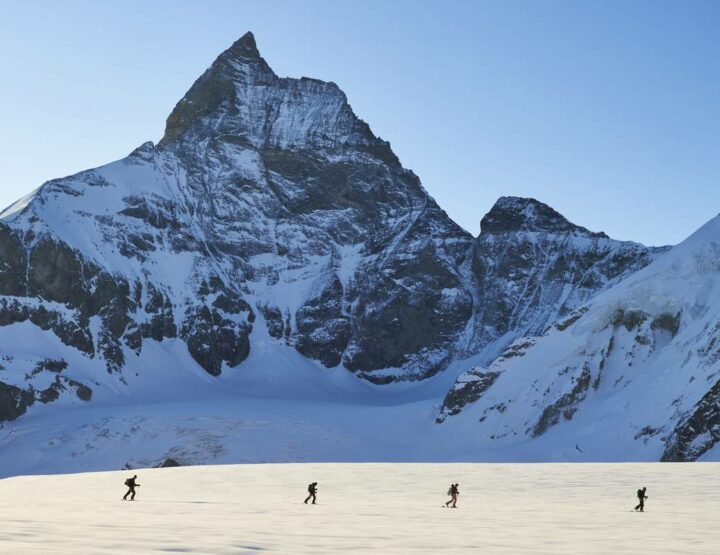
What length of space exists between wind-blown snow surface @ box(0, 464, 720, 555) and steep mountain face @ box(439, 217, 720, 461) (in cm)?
4642

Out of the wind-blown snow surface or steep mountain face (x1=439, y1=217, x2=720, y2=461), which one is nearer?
the wind-blown snow surface

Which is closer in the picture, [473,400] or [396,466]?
[396,466]

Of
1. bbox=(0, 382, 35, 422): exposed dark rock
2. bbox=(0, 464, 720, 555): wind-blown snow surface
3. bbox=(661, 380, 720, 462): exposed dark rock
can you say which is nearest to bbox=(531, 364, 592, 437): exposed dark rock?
bbox=(661, 380, 720, 462): exposed dark rock

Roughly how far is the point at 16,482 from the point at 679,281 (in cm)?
8773

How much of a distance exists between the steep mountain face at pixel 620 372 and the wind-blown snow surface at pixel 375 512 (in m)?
46.4

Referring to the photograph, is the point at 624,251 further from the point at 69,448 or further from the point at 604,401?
the point at 69,448

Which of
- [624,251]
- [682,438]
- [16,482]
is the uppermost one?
[624,251]

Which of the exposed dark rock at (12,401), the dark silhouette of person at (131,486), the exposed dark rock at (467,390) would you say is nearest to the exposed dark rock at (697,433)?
the exposed dark rock at (467,390)

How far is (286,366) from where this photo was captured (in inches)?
7633

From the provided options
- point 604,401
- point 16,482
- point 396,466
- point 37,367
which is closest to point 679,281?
point 604,401

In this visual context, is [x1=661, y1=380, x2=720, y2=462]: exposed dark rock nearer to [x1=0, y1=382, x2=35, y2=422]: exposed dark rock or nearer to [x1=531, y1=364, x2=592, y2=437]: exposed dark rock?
[x1=531, y1=364, x2=592, y2=437]: exposed dark rock

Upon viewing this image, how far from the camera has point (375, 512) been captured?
28.2 meters

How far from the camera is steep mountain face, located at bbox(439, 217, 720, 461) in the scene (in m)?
97.3

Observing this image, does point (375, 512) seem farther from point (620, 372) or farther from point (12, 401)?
point (12, 401)
